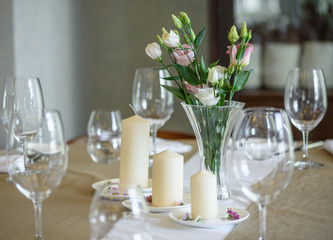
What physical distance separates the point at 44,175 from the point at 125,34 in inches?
128

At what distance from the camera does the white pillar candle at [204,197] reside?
102 cm

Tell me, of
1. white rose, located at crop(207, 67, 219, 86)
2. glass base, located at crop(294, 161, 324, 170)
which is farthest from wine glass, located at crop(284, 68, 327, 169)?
white rose, located at crop(207, 67, 219, 86)

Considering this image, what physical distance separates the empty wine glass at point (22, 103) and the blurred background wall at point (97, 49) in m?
1.98

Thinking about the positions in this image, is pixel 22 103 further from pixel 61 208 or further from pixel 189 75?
pixel 189 75

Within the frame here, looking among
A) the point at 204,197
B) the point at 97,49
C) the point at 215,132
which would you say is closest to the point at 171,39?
the point at 215,132

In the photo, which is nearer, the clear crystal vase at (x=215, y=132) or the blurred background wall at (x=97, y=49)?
the clear crystal vase at (x=215, y=132)

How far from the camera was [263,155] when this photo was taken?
2.89ft

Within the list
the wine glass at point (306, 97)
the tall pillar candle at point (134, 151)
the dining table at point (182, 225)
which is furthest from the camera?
the wine glass at point (306, 97)

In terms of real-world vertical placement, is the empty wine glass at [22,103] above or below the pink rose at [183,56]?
below

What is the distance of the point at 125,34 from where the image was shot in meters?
4.06

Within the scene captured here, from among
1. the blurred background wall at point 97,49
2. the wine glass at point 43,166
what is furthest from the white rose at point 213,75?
the blurred background wall at point 97,49

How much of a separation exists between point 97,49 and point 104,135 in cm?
265

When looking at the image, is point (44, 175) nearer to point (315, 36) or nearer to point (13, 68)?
point (13, 68)

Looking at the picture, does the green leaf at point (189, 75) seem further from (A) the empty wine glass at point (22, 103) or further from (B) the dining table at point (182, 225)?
(A) the empty wine glass at point (22, 103)
